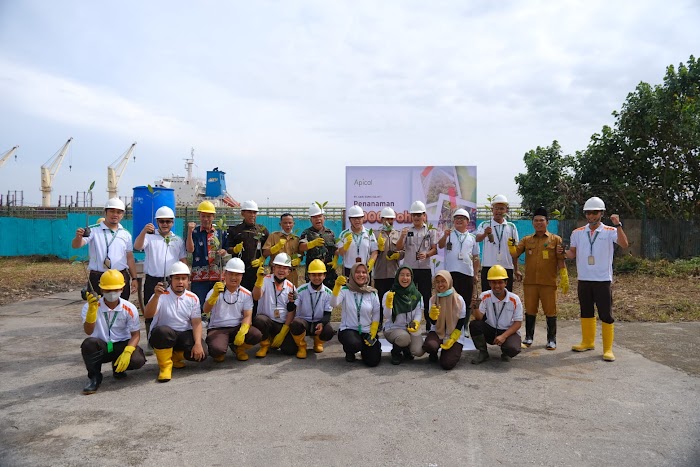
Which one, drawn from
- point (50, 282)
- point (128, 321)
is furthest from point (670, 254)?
point (50, 282)

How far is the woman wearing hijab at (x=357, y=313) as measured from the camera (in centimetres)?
571

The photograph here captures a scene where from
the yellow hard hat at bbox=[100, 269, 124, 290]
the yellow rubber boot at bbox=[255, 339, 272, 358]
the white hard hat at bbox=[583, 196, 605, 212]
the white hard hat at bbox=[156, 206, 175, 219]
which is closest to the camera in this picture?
the yellow hard hat at bbox=[100, 269, 124, 290]

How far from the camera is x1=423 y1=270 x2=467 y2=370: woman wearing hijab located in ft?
18.3

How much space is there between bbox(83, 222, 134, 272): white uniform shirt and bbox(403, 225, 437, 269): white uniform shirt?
12.1 ft

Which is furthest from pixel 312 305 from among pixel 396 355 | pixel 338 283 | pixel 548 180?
pixel 548 180

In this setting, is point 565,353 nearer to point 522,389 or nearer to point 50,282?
point 522,389

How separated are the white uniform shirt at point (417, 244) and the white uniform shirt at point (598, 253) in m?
1.93

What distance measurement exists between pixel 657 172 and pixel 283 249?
46.3ft

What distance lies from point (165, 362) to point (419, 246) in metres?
3.61

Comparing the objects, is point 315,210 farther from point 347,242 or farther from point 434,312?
point 434,312

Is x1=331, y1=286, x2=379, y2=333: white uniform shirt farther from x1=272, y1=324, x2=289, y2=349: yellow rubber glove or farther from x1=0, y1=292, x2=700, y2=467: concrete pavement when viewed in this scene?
x1=272, y1=324, x2=289, y2=349: yellow rubber glove

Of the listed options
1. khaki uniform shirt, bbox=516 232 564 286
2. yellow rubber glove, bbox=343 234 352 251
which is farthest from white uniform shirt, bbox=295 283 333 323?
khaki uniform shirt, bbox=516 232 564 286

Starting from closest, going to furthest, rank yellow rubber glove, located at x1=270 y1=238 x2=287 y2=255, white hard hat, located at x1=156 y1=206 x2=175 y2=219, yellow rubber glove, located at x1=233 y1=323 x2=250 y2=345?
yellow rubber glove, located at x1=233 y1=323 x2=250 y2=345 < white hard hat, located at x1=156 y1=206 x2=175 y2=219 < yellow rubber glove, located at x1=270 y1=238 x2=287 y2=255

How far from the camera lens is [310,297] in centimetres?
630
